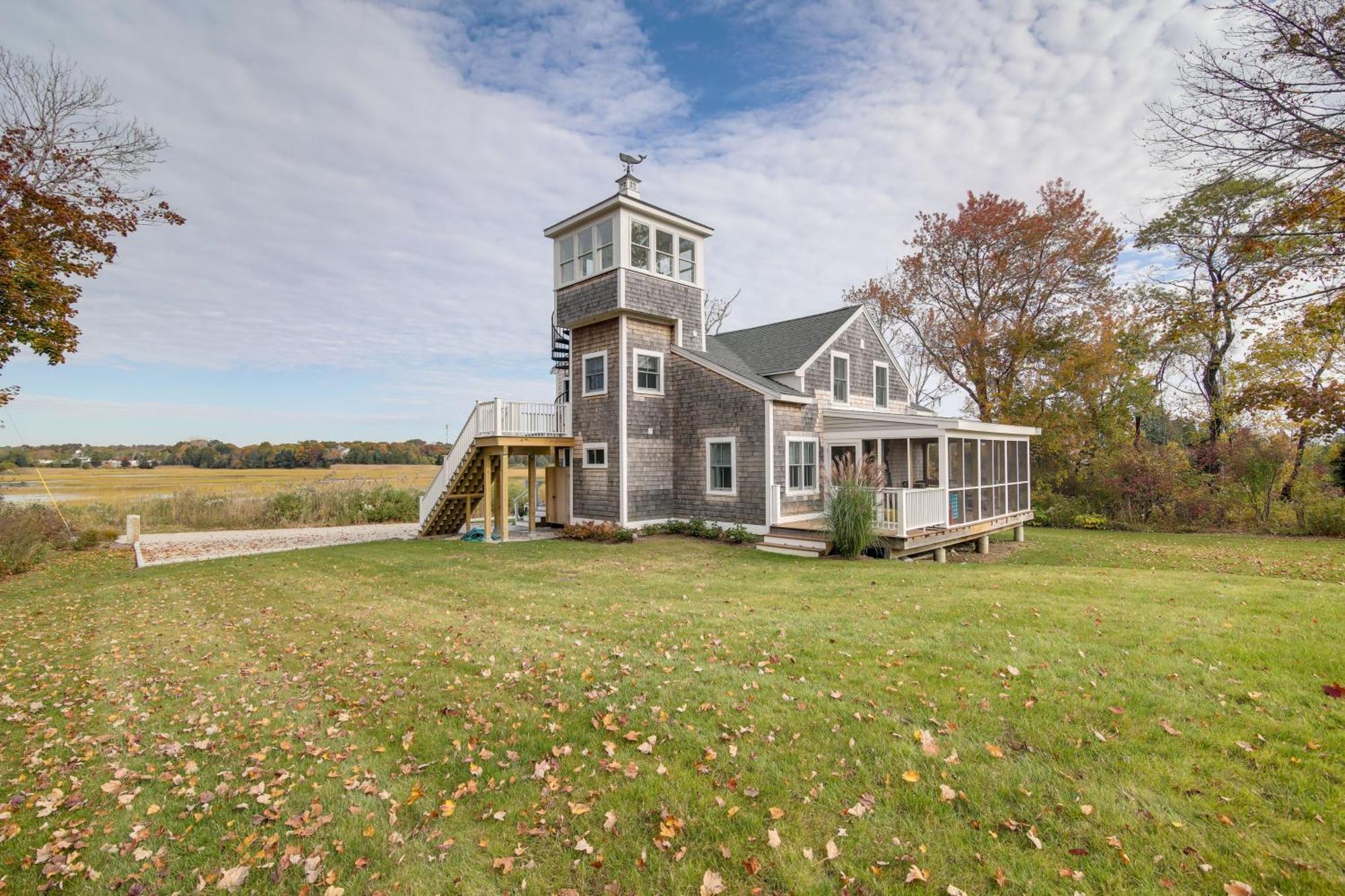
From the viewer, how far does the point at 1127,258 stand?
2242 cm

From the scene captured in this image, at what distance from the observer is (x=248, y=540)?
18500 mm

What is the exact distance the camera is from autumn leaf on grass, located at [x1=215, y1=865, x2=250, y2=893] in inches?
113

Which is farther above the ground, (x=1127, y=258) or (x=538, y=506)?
(x=1127, y=258)

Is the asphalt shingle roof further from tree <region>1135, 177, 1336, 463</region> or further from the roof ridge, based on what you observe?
tree <region>1135, 177, 1336, 463</region>

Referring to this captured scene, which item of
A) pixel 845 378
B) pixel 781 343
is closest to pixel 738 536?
pixel 845 378

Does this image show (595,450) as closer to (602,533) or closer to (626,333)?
(602,533)

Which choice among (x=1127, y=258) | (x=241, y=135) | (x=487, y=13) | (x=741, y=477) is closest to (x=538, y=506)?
(x=741, y=477)

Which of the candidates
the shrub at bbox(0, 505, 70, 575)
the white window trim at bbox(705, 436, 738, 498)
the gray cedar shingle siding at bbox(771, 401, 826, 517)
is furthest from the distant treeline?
the gray cedar shingle siding at bbox(771, 401, 826, 517)

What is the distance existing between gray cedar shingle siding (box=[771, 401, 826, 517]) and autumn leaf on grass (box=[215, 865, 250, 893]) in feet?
42.2

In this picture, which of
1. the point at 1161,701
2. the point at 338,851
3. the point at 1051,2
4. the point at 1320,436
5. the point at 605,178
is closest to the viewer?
the point at 338,851

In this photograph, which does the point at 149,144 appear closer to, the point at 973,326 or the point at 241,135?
the point at 241,135

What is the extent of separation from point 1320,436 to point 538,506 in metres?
25.5

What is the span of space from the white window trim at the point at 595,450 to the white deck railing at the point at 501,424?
2.84 feet

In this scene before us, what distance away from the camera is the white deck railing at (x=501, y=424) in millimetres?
15812
